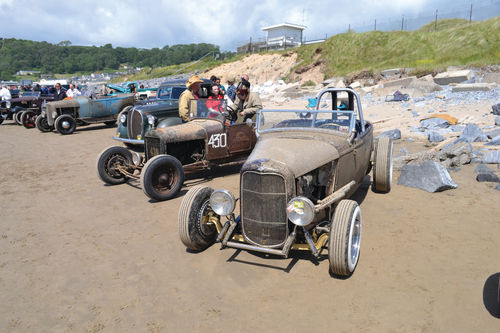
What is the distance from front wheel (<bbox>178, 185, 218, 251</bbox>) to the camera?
414cm

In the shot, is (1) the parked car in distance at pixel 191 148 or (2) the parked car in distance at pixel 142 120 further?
(2) the parked car in distance at pixel 142 120

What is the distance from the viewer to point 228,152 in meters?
7.34

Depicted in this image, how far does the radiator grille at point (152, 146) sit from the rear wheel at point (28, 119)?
13.4 metres

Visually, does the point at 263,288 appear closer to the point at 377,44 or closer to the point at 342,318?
the point at 342,318

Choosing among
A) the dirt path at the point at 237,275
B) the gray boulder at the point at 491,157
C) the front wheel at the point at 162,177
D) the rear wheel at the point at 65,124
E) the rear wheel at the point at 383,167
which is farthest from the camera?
the rear wheel at the point at 65,124

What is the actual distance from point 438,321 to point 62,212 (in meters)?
5.62

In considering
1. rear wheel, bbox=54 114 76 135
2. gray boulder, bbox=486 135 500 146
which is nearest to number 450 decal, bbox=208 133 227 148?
gray boulder, bbox=486 135 500 146

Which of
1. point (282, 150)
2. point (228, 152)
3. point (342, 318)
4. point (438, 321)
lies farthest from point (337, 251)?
point (228, 152)

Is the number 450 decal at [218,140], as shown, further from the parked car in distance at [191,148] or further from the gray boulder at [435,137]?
the gray boulder at [435,137]

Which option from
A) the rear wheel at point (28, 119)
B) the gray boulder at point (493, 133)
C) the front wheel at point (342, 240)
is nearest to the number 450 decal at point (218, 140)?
the front wheel at point (342, 240)

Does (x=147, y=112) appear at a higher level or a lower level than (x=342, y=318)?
higher

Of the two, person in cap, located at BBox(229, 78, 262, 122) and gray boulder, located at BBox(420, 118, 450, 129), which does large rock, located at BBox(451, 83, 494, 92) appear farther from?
person in cap, located at BBox(229, 78, 262, 122)

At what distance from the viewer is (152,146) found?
6.93 m

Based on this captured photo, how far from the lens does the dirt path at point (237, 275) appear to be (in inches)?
122
